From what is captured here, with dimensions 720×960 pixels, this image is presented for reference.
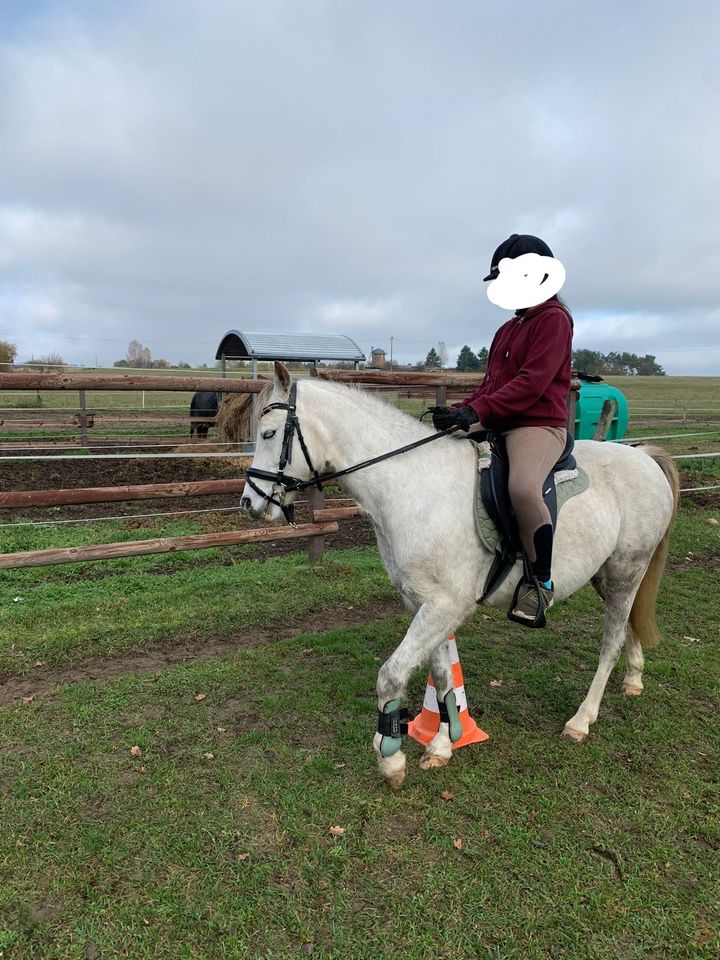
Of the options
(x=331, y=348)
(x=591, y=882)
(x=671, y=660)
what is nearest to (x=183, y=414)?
(x=331, y=348)

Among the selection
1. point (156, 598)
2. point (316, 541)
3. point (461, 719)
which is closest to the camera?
point (461, 719)

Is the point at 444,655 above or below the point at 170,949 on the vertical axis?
above

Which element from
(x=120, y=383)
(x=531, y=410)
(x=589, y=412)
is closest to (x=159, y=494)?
(x=120, y=383)

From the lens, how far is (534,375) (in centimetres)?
323

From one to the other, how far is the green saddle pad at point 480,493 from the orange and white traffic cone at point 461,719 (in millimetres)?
761

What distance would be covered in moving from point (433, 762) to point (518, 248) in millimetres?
3088

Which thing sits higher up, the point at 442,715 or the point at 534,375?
the point at 534,375

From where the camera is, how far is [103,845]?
110 inches

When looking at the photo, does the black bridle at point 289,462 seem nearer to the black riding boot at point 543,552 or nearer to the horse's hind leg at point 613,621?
the black riding boot at point 543,552

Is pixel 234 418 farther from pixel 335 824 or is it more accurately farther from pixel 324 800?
pixel 335 824

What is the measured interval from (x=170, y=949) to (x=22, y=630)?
11.5ft

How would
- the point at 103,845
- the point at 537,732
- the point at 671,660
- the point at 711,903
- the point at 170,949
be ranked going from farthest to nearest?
1. the point at 671,660
2. the point at 537,732
3. the point at 103,845
4. the point at 711,903
5. the point at 170,949

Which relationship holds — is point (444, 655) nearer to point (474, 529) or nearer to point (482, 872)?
point (474, 529)

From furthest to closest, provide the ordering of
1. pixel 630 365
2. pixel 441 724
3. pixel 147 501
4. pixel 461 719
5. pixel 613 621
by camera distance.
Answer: pixel 630 365 → pixel 147 501 → pixel 613 621 → pixel 461 719 → pixel 441 724
